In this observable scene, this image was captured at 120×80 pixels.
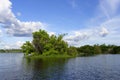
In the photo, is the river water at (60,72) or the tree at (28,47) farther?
the tree at (28,47)

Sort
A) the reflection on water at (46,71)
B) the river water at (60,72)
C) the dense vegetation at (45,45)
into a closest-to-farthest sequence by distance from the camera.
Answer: the river water at (60,72) < the reflection on water at (46,71) < the dense vegetation at (45,45)

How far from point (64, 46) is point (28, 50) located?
2148 centimetres

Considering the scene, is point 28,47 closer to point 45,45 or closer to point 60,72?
point 45,45

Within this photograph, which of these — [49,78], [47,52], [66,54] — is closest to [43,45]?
[47,52]

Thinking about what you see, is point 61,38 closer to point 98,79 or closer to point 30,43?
point 30,43

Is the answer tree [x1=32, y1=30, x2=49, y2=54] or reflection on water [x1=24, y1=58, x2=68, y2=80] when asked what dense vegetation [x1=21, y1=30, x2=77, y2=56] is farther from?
reflection on water [x1=24, y1=58, x2=68, y2=80]

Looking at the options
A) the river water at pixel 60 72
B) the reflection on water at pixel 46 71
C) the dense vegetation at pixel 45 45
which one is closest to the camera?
the river water at pixel 60 72

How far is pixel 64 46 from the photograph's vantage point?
133625mm

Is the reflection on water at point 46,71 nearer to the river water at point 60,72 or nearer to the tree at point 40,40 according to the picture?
the river water at point 60,72

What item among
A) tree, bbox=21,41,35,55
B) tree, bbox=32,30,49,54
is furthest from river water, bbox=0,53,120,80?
tree, bbox=21,41,35,55

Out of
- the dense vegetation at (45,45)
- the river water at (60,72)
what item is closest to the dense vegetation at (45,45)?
the dense vegetation at (45,45)

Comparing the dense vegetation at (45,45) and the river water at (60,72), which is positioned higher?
the dense vegetation at (45,45)

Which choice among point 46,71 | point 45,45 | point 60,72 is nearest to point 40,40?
point 45,45

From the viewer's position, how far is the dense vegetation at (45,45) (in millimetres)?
129000
